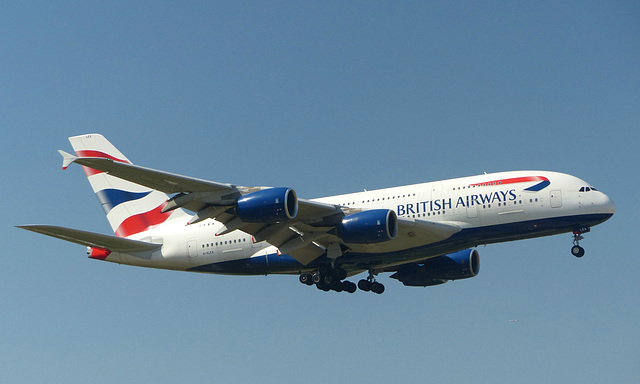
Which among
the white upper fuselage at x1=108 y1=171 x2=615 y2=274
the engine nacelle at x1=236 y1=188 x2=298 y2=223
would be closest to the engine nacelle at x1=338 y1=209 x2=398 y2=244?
the white upper fuselage at x1=108 y1=171 x2=615 y2=274

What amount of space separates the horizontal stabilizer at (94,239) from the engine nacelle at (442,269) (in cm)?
1242

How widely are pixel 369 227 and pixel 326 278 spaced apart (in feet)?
15.7

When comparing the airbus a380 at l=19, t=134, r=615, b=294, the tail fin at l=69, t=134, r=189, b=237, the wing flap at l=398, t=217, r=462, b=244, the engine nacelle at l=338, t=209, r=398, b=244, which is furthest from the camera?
the tail fin at l=69, t=134, r=189, b=237

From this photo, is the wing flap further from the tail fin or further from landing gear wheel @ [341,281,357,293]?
the tail fin

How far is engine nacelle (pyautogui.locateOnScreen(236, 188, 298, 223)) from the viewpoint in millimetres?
31031

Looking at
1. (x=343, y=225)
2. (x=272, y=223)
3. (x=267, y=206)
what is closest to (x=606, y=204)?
(x=343, y=225)

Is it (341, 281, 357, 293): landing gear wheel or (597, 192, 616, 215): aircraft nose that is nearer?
(597, 192, 616, 215): aircraft nose

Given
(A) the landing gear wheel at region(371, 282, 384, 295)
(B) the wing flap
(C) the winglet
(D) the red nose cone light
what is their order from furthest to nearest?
(A) the landing gear wheel at region(371, 282, 384, 295) → (D) the red nose cone light → (B) the wing flap → (C) the winglet

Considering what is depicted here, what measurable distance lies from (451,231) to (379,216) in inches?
127

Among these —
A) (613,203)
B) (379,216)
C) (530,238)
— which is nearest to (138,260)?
(379,216)

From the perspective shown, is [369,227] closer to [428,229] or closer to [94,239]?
[428,229]

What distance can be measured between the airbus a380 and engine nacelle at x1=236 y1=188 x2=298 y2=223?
0.13ft

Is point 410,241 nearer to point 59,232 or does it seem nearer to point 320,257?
point 320,257

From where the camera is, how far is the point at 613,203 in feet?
112
